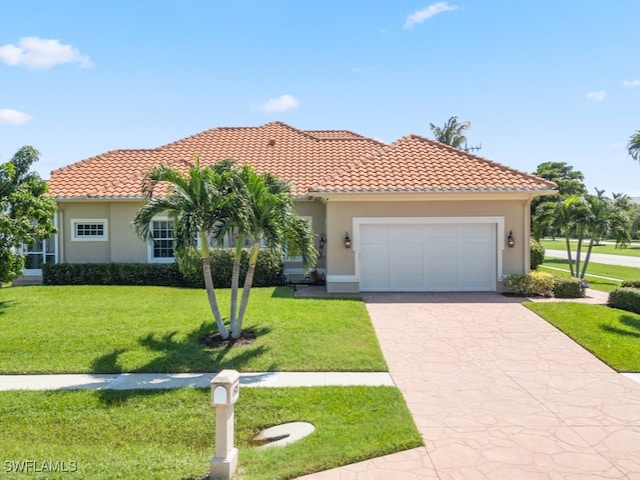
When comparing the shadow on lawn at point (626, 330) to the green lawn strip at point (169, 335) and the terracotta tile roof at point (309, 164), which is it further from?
the green lawn strip at point (169, 335)

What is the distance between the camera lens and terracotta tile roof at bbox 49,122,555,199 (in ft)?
49.8

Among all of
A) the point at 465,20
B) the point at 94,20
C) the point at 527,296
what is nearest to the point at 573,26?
the point at 465,20

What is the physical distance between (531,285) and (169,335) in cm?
1122

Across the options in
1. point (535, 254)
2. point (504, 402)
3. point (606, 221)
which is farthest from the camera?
point (535, 254)

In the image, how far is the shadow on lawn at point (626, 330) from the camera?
1034 centimetres

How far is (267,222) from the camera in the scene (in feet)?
31.0

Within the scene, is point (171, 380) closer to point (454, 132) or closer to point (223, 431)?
point (223, 431)

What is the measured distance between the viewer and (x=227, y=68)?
1670 centimetres

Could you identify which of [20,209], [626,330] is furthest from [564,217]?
[20,209]

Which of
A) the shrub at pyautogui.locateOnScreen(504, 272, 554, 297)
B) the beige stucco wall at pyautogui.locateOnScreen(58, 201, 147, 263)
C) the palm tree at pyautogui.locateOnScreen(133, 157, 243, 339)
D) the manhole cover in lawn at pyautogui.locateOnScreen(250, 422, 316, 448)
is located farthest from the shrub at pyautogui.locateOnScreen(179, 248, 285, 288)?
the manhole cover in lawn at pyautogui.locateOnScreen(250, 422, 316, 448)

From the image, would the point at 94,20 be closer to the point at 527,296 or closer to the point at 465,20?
the point at 465,20

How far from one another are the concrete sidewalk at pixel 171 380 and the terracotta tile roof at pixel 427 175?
773 centimetres

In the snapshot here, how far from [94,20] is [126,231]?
25.6ft

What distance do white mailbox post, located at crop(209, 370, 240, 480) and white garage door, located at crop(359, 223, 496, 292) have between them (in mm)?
10654
